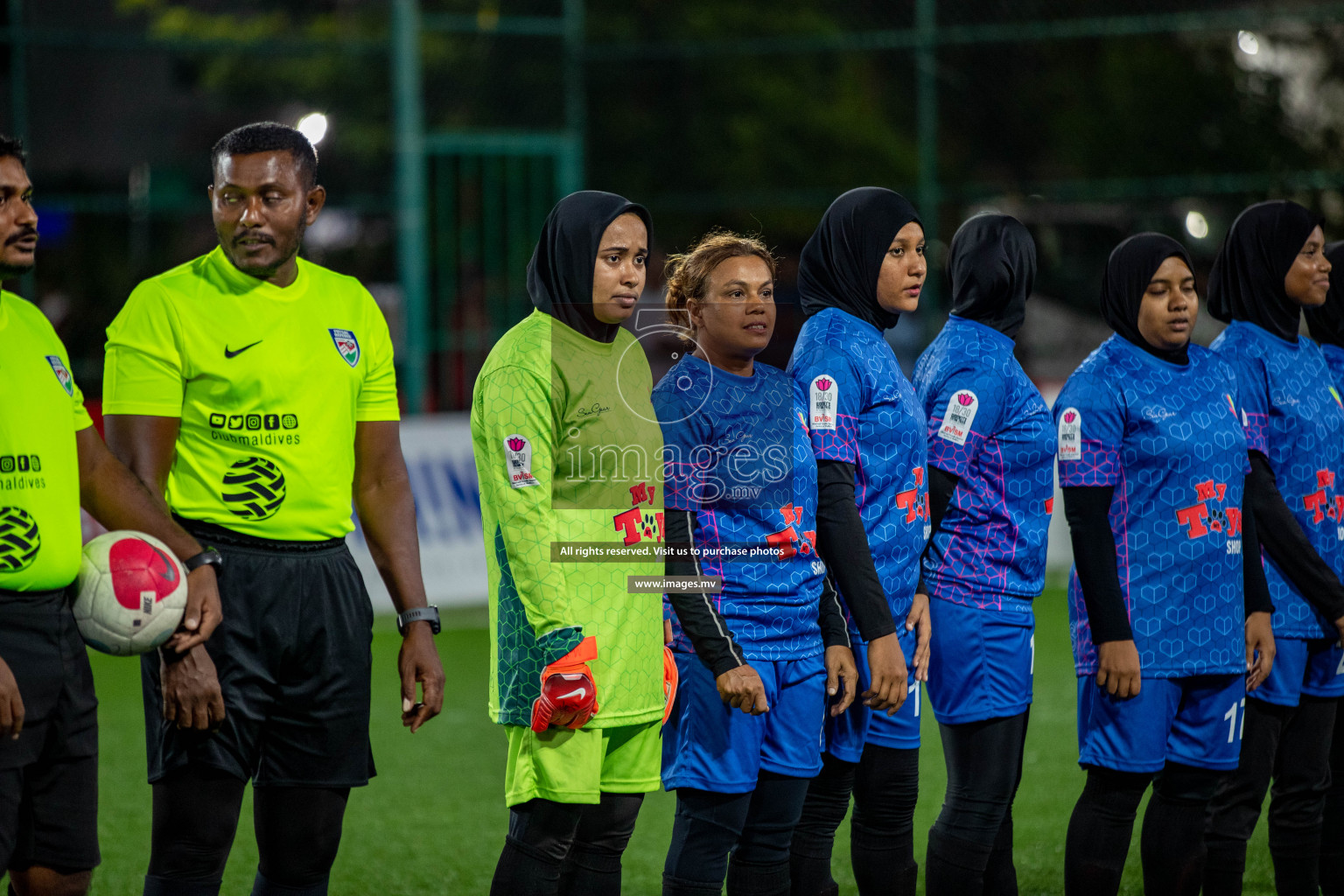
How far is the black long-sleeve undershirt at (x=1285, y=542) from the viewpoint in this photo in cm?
487

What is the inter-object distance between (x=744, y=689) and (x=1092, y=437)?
1418mm

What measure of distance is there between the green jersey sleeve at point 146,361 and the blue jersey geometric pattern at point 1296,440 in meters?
3.25

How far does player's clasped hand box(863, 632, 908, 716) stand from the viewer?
405cm

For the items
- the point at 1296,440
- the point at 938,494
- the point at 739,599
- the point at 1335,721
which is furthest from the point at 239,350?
the point at 1335,721

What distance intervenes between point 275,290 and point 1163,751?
9.12 ft

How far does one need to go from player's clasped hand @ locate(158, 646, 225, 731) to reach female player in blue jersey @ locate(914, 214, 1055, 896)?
1.99 metres

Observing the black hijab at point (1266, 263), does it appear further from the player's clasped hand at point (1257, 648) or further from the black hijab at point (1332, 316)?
the player's clasped hand at point (1257, 648)

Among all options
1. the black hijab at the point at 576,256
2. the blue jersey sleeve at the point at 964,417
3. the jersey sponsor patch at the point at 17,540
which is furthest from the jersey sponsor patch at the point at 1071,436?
the jersey sponsor patch at the point at 17,540

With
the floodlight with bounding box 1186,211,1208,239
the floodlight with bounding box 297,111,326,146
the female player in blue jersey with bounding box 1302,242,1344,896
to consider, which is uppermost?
the floodlight with bounding box 1186,211,1208,239

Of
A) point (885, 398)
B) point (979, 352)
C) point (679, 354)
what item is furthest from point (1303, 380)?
point (679, 354)

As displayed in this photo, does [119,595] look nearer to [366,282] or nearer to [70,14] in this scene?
[366,282]

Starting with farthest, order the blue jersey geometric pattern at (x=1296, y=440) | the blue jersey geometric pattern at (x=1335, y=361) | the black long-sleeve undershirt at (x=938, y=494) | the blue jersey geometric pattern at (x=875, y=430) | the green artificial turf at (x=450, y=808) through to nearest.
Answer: the green artificial turf at (x=450, y=808) < the blue jersey geometric pattern at (x=1335, y=361) < the blue jersey geometric pattern at (x=1296, y=440) < the black long-sleeve undershirt at (x=938, y=494) < the blue jersey geometric pattern at (x=875, y=430)

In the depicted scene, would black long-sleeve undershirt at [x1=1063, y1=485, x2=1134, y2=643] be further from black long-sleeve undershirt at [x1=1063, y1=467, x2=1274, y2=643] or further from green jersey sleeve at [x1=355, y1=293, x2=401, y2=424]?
green jersey sleeve at [x1=355, y1=293, x2=401, y2=424]

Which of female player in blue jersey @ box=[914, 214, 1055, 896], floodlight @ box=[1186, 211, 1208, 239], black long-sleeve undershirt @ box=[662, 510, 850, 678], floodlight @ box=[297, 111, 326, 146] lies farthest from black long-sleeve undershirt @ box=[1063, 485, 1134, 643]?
floodlight @ box=[1186, 211, 1208, 239]
